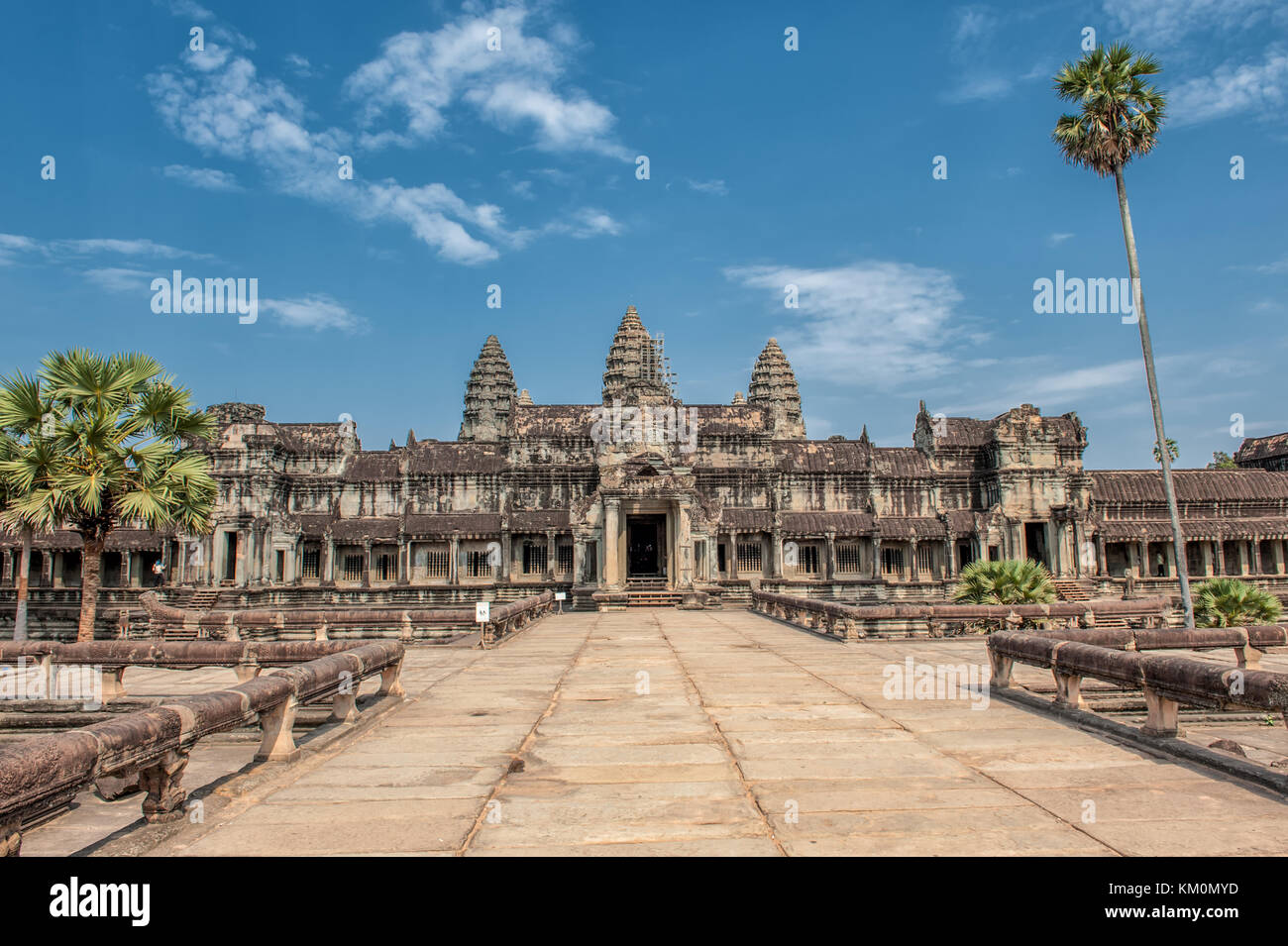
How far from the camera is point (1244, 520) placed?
1753 inches

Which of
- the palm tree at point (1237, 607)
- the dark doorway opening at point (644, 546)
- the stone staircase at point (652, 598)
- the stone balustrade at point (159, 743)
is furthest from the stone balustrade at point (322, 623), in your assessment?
the dark doorway opening at point (644, 546)

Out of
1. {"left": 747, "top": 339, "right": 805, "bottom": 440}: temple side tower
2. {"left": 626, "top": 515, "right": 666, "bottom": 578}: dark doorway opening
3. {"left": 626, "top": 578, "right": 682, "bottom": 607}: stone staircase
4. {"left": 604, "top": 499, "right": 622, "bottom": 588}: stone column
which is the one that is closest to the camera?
{"left": 626, "top": 578, "right": 682, "bottom": 607}: stone staircase

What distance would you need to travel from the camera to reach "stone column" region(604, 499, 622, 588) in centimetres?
3575

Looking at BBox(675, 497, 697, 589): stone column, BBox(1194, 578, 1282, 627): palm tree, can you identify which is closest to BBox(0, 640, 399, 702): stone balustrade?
BBox(1194, 578, 1282, 627): palm tree

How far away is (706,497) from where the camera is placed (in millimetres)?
40312

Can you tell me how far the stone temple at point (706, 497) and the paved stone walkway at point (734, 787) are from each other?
2945cm

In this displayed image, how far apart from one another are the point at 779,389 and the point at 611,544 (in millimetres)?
42090

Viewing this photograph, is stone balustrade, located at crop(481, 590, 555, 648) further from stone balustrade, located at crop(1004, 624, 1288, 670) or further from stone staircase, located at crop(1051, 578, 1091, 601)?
stone staircase, located at crop(1051, 578, 1091, 601)

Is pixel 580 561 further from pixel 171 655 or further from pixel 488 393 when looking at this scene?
pixel 488 393

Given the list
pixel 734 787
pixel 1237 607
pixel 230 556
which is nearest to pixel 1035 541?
pixel 1237 607

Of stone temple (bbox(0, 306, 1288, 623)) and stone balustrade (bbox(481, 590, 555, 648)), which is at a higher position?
stone temple (bbox(0, 306, 1288, 623))

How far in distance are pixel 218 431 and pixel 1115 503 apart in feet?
160

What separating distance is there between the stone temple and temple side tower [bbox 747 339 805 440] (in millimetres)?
26081
